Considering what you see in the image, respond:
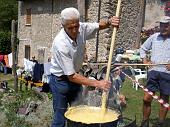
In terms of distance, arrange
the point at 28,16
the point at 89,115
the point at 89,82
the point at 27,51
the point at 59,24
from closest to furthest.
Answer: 1. the point at 89,82
2. the point at 89,115
3. the point at 59,24
4. the point at 28,16
5. the point at 27,51

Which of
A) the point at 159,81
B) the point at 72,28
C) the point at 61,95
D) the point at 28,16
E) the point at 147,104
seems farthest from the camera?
the point at 28,16

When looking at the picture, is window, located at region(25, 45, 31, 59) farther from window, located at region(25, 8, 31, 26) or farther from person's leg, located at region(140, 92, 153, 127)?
person's leg, located at region(140, 92, 153, 127)

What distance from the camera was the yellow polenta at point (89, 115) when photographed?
396 cm

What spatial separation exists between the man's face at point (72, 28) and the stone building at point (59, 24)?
829 centimetres

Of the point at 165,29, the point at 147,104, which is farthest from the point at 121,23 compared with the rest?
the point at 165,29

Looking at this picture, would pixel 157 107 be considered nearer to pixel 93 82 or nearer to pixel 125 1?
pixel 93 82

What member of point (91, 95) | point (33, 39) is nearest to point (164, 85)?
point (91, 95)

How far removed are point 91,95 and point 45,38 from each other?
59.0 feet

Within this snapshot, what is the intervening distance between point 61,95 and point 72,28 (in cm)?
85

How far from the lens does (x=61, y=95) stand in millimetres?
4523

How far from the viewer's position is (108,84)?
392cm

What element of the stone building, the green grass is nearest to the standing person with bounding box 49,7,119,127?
the green grass

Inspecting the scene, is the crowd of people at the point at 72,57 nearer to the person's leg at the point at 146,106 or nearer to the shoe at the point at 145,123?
the person's leg at the point at 146,106

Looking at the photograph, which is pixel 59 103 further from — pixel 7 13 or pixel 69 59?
pixel 7 13
